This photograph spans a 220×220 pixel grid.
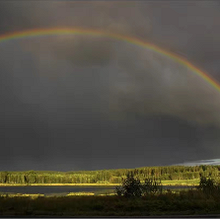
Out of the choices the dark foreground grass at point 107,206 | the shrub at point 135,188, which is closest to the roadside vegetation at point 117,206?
the dark foreground grass at point 107,206

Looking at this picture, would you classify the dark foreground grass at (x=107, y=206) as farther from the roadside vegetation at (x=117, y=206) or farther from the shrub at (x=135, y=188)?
the shrub at (x=135, y=188)

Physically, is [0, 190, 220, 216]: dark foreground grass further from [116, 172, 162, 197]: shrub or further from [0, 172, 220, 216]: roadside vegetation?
[116, 172, 162, 197]: shrub

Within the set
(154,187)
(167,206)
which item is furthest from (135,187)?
(167,206)

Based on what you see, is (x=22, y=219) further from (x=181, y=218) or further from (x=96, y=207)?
(x=181, y=218)

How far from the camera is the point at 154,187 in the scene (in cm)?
2544

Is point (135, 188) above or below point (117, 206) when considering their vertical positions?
above

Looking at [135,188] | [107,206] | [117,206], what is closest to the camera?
[107,206]

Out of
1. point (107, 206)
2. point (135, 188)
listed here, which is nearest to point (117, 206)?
point (107, 206)

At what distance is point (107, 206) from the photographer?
750 inches

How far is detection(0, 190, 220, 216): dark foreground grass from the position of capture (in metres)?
17.5

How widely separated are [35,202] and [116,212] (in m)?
5.76

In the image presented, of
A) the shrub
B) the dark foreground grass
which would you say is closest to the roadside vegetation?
the dark foreground grass

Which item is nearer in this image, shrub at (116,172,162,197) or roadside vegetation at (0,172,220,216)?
roadside vegetation at (0,172,220,216)

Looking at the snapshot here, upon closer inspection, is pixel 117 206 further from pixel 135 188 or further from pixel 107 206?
pixel 135 188
